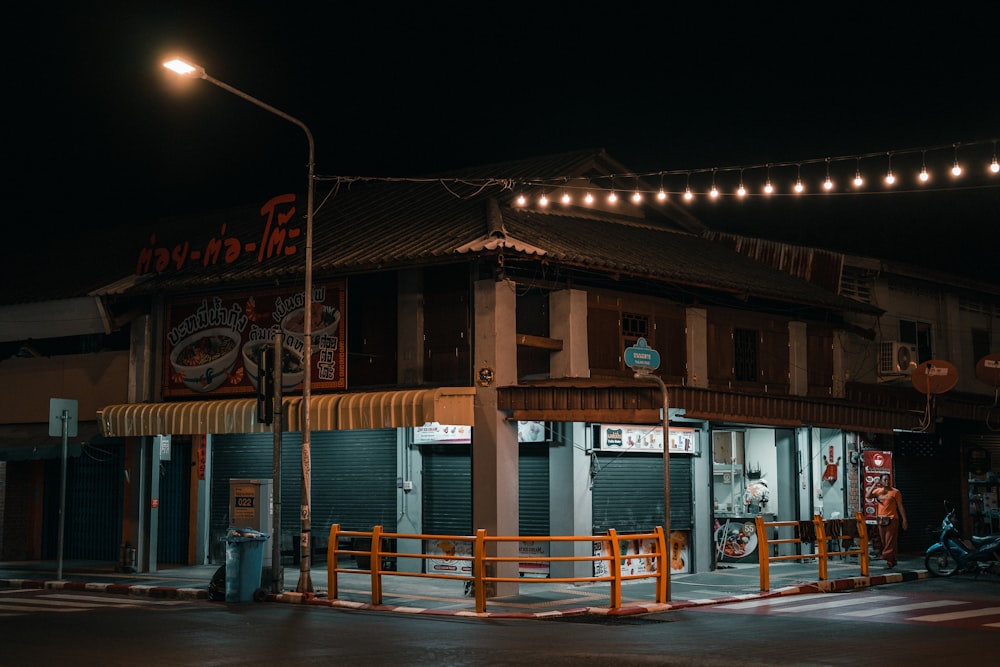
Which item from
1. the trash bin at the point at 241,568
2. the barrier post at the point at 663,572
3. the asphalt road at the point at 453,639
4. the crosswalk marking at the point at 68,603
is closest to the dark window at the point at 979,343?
the barrier post at the point at 663,572

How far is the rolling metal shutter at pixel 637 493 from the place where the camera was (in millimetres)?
21828

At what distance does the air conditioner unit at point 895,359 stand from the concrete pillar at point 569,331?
10.8 m

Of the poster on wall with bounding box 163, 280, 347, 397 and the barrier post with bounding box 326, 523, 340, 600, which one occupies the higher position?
the poster on wall with bounding box 163, 280, 347, 397

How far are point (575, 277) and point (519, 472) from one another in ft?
12.8

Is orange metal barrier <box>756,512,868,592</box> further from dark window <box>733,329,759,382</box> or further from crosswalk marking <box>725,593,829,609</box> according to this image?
dark window <box>733,329,759,382</box>

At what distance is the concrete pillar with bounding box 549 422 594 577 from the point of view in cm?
2089

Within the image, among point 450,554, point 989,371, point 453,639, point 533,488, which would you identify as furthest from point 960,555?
point 453,639

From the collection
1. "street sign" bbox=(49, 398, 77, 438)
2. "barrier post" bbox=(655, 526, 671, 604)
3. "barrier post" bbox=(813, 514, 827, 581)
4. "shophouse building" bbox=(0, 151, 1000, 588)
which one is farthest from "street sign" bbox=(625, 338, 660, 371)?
"street sign" bbox=(49, 398, 77, 438)

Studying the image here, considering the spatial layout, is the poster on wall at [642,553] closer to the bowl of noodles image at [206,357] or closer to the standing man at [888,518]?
the standing man at [888,518]

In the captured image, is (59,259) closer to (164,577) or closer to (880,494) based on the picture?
(164,577)

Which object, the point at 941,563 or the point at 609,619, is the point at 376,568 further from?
the point at 941,563

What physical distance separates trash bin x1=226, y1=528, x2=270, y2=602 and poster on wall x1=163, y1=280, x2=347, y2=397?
130 inches

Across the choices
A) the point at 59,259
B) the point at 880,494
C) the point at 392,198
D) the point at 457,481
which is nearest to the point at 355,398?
the point at 457,481

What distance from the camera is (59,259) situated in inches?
1252
